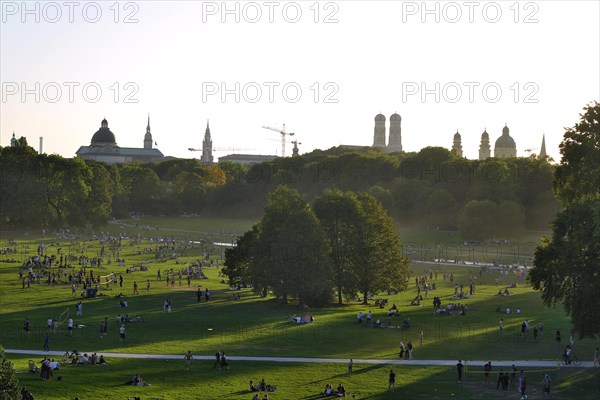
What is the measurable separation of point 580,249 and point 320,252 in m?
20.2

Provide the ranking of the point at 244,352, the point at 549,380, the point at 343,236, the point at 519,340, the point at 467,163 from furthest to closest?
1. the point at 467,163
2. the point at 343,236
3. the point at 519,340
4. the point at 244,352
5. the point at 549,380

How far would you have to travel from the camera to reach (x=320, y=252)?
56.0 metres

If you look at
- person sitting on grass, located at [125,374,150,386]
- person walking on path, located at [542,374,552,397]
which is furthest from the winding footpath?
person sitting on grass, located at [125,374,150,386]

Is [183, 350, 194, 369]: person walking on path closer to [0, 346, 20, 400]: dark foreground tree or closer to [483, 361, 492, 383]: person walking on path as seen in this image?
[483, 361, 492, 383]: person walking on path

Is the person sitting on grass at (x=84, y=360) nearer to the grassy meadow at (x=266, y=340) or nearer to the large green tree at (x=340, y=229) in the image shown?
the grassy meadow at (x=266, y=340)

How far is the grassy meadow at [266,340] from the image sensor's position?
3412 cm

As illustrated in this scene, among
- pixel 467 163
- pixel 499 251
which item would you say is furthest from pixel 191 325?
pixel 467 163

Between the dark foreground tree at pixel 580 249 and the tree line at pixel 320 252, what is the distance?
15422 millimetres

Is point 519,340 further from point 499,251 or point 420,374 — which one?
point 499,251

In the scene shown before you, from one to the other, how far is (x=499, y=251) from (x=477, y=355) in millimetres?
54904

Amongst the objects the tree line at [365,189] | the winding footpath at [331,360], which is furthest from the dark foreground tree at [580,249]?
the tree line at [365,189]

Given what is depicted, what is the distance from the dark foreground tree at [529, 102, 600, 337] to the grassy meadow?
9.32ft

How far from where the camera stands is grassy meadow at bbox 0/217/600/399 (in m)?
34.1

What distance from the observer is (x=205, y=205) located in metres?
156
